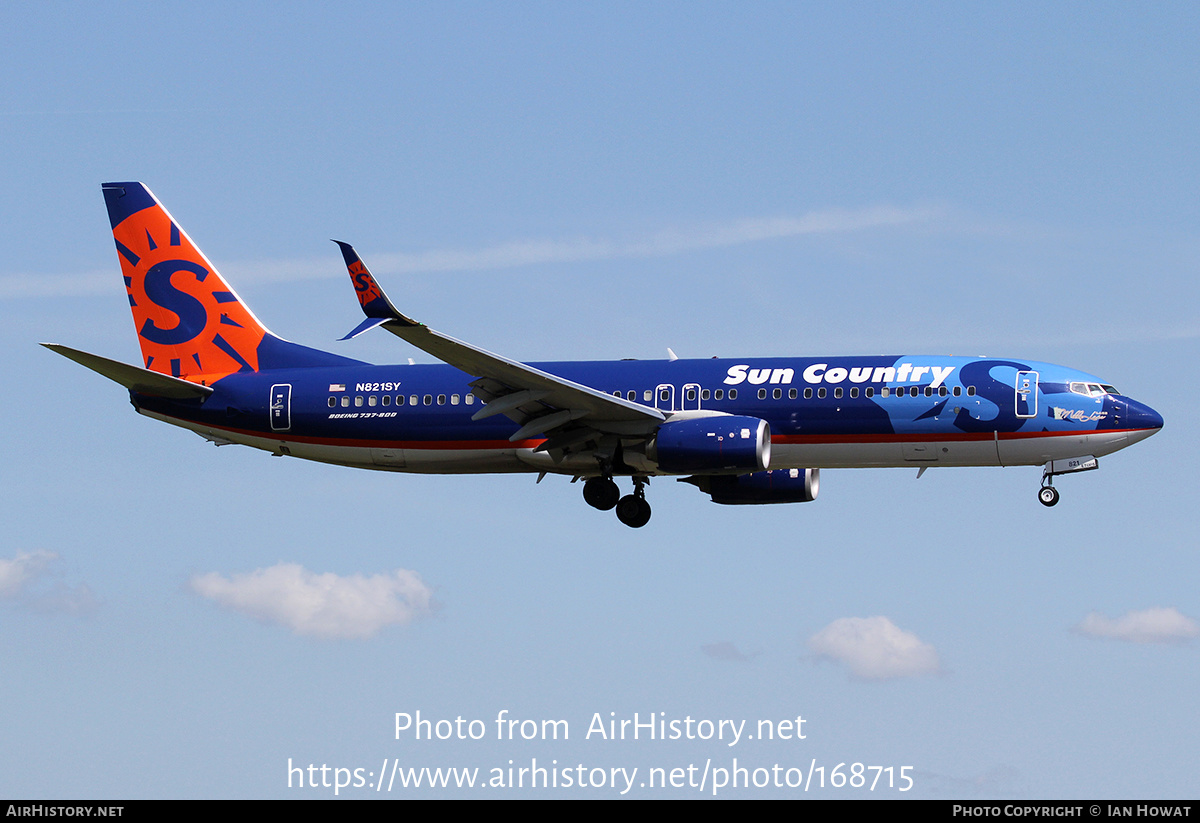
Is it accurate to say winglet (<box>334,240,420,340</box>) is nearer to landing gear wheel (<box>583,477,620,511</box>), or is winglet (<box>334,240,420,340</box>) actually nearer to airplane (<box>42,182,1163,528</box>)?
airplane (<box>42,182,1163,528</box>)

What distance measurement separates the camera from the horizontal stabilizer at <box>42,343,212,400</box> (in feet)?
141

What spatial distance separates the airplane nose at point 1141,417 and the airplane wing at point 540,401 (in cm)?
1254

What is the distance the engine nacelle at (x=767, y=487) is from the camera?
4491 centimetres

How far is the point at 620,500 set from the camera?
44000mm

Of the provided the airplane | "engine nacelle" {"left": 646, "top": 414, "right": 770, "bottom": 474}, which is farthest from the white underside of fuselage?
"engine nacelle" {"left": 646, "top": 414, "right": 770, "bottom": 474}

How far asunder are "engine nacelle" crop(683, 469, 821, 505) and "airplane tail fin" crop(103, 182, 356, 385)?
12.4 m

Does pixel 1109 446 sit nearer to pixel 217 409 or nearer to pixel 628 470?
pixel 628 470

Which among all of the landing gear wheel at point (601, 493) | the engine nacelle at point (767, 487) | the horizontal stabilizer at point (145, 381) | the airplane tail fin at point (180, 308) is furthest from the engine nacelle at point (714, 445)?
the horizontal stabilizer at point (145, 381)

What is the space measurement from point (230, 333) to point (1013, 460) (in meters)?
24.2

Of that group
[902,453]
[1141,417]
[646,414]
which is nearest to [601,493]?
[646,414]

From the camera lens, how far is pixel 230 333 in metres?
47.2

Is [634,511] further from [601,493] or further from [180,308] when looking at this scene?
[180,308]

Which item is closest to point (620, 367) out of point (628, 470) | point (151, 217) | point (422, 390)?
point (628, 470)

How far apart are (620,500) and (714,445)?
18.9 ft
